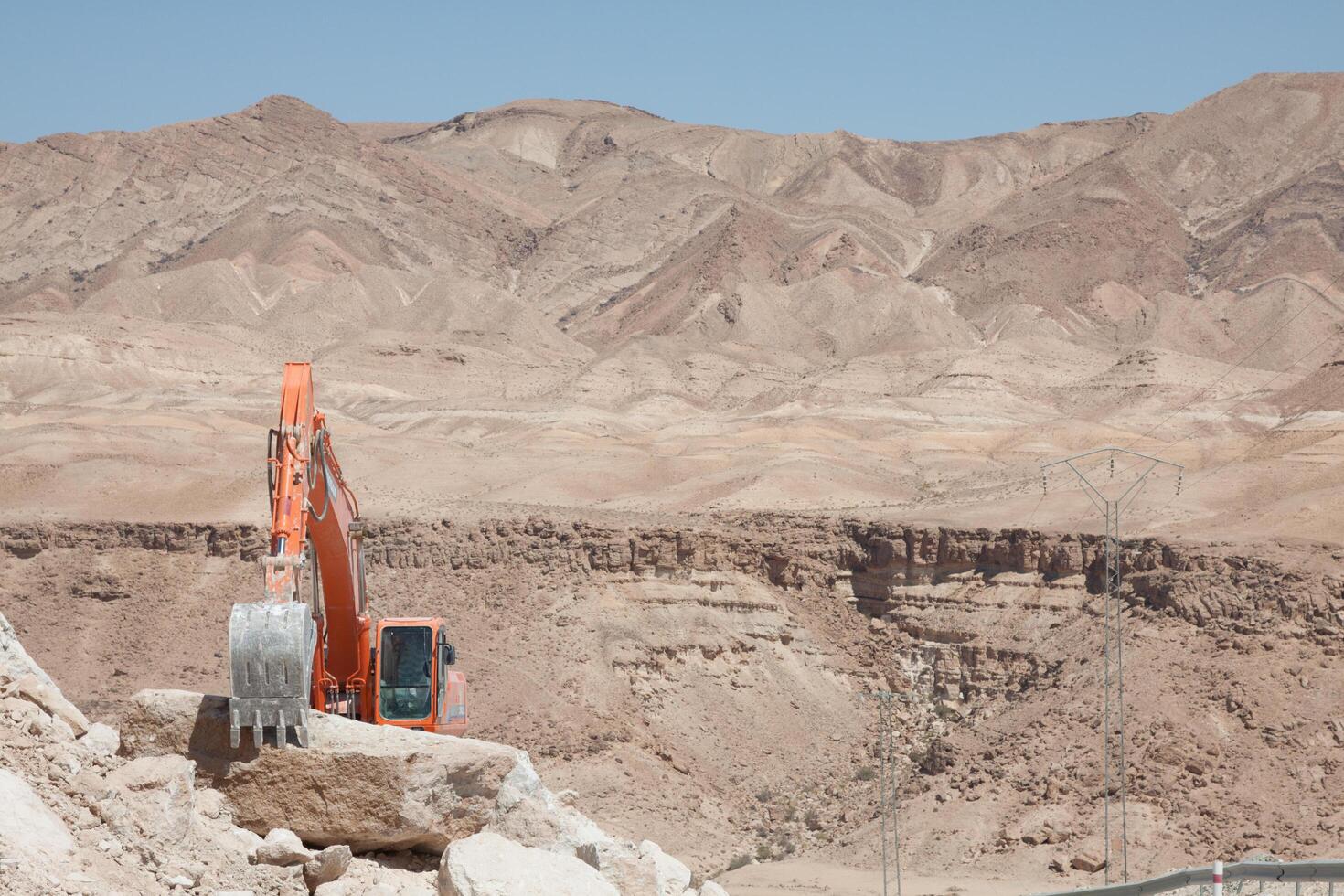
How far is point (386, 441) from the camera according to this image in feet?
190

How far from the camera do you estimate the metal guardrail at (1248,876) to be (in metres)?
12.2

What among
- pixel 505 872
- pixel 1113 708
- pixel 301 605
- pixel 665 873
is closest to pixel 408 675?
pixel 665 873

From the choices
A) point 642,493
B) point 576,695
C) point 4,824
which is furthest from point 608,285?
point 4,824

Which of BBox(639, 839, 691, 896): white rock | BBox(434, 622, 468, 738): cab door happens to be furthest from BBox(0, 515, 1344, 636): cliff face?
BBox(639, 839, 691, 896): white rock

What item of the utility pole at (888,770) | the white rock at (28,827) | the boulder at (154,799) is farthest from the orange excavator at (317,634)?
the utility pole at (888,770)

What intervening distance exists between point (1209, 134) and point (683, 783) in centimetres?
11229

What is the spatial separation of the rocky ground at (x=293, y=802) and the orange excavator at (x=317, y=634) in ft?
1.05

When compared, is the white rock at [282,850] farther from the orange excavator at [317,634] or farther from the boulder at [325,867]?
the orange excavator at [317,634]

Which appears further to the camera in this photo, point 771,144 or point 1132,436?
point 771,144

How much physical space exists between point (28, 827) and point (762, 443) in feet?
184

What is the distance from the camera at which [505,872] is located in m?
9.72

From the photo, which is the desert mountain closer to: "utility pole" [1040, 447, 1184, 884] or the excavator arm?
"utility pole" [1040, 447, 1184, 884]

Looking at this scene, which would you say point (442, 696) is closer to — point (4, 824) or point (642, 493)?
point (4, 824)

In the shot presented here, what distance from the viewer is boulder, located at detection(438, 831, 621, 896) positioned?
962 centimetres
